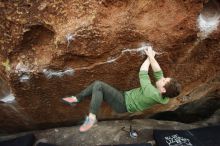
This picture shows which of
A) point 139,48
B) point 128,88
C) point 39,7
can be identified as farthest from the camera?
point 128,88

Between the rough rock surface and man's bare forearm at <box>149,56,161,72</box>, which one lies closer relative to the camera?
the rough rock surface

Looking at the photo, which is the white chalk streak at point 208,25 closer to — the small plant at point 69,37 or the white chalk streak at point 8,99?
the small plant at point 69,37

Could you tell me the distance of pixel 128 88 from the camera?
541cm

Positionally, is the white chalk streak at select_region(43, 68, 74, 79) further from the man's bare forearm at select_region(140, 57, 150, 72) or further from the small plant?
the man's bare forearm at select_region(140, 57, 150, 72)

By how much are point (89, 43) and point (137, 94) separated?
877 millimetres

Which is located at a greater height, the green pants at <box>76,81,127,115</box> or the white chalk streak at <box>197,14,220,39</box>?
the white chalk streak at <box>197,14,220,39</box>

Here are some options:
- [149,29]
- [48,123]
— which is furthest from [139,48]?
[48,123]

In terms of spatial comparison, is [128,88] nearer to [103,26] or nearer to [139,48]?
[139,48]

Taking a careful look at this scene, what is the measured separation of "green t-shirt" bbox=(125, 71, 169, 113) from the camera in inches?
183

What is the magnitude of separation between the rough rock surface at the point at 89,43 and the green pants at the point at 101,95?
379 millimetres

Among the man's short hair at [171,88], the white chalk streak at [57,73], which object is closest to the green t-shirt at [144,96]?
the man's short hair at [171,88]

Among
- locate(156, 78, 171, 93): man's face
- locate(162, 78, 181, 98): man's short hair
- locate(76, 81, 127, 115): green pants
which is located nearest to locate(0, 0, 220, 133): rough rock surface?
locate(76, 81, 127, 115): green pants

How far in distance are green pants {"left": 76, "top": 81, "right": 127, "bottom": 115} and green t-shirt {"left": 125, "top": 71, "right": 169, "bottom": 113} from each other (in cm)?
10

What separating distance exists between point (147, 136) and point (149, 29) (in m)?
1.89
